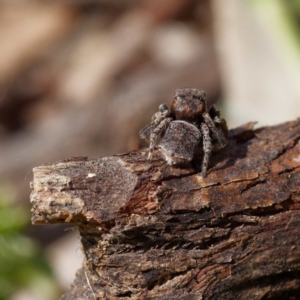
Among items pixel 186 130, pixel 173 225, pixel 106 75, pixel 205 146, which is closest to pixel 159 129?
pixel 186 130

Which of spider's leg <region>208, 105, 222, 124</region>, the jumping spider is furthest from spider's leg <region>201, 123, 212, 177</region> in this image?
spider's leg <region>208, 105, 222, 124</region>

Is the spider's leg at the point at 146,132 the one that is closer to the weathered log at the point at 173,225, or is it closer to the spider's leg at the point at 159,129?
the spider's leg at the point at 159,129

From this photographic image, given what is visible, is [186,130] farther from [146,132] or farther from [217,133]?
[146,132]

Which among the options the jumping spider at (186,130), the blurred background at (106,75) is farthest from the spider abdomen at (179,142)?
the blurred background at (106,75)

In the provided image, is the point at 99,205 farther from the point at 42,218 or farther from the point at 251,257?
the point at 251,257

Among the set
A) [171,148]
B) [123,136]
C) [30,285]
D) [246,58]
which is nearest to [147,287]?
[171,148]

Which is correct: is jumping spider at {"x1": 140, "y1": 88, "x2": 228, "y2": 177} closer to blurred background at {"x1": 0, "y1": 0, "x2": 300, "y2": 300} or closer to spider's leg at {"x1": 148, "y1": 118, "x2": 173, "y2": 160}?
spider's leg at {"x1": 148, "y1": 118, "x2": 173, "y2": 160}
